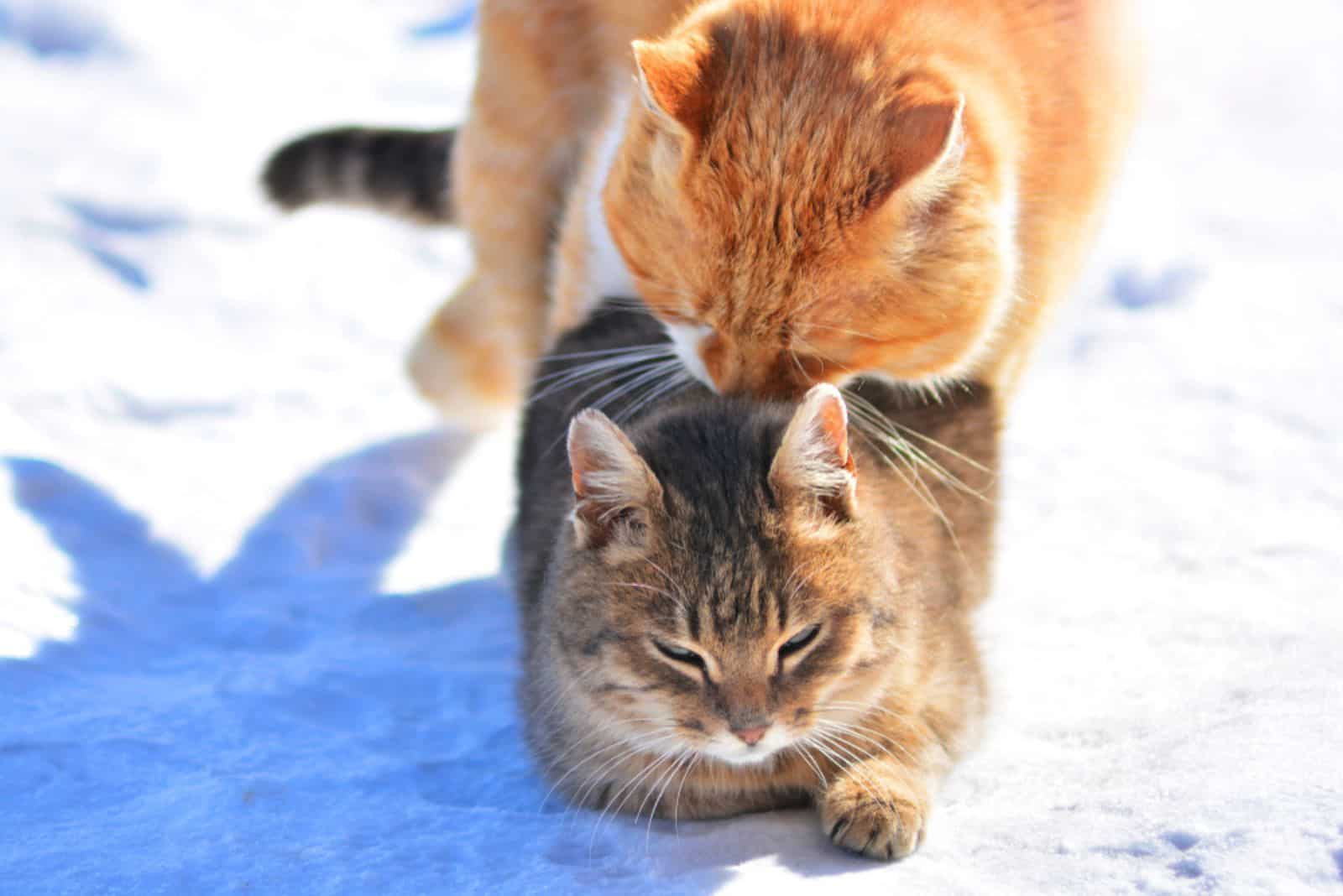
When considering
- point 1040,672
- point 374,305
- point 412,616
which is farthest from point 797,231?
point 374,305

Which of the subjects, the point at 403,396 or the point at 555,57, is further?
the point at 403,396

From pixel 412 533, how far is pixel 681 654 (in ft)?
4.95

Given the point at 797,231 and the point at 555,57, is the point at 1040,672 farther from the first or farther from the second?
the point at 555,57

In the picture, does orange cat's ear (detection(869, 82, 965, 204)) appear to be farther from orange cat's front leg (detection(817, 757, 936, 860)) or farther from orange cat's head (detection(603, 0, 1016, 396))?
orange cat's front leg (detection(817, 757, 936, 860))

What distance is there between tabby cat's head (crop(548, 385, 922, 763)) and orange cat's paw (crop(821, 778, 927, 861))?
0.13 meters

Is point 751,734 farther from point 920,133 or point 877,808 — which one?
point 920,133

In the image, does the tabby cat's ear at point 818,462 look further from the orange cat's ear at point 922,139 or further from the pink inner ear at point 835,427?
the orange cat's ear at point 922,139

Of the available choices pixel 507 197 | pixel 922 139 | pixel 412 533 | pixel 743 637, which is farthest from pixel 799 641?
pixel 507 197

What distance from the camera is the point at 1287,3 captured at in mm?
6047

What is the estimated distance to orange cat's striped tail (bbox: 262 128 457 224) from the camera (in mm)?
3895

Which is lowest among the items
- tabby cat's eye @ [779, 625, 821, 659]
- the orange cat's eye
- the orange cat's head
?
the orange cat's eye

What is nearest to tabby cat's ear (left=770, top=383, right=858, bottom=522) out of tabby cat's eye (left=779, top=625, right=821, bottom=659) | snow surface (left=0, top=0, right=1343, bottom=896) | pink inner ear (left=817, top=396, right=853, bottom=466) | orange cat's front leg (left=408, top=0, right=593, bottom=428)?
pink inner ear (left=817, top=396, right=853, bottom=466)

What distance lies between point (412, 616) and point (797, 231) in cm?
141

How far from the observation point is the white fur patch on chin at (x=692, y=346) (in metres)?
2.55
